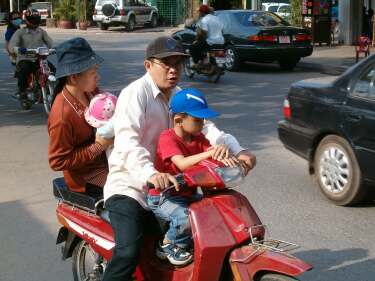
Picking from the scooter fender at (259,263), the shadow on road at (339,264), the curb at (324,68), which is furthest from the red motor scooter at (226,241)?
the curb at (324,68)

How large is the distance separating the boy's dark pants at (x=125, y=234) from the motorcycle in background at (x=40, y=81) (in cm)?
782

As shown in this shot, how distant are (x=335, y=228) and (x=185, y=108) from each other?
2.78 m

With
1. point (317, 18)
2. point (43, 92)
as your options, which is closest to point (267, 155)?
point (43, 92)

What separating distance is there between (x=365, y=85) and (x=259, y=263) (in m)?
3.47

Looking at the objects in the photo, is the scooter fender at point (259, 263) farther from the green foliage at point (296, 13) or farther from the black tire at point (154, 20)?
the black tire at point (154, 20)

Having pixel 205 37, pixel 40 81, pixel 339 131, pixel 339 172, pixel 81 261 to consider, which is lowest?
pixel 81 261

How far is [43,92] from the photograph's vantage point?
38.8ft

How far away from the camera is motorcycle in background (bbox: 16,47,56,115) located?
11.7 meters

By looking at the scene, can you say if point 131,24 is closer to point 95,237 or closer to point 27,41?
point 27,41

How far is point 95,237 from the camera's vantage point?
13.0ft

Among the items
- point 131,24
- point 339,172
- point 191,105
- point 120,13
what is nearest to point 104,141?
point 191,105

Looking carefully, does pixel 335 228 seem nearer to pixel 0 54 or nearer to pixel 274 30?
pixel 274 30

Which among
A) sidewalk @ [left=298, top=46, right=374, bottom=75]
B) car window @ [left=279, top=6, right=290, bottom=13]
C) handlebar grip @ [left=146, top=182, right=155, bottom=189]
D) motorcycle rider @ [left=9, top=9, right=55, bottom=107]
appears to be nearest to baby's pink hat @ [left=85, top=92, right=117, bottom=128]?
handlebar grip @ [left=146, top=182, right=155, bottom=189]

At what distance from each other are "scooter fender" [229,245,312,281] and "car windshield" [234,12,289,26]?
50.5ft
